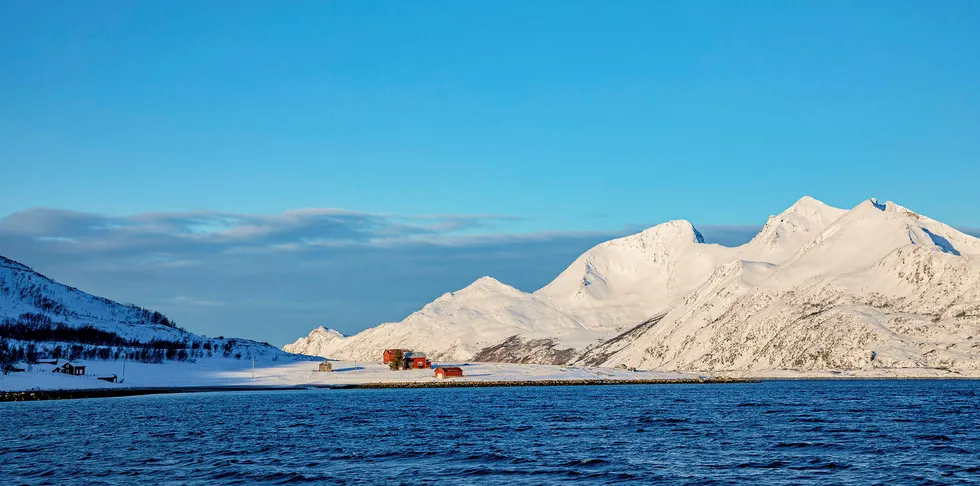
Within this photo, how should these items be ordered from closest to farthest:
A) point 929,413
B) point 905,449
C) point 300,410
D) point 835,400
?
point 905,449
point 929,413
point 300,410
point 835,400

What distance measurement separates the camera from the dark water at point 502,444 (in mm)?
65125

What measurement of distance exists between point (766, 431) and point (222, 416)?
72.6m

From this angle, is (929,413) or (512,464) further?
(929,413)

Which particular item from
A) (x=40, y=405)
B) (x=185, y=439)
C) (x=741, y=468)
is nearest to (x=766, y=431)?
(x=741, y=468)

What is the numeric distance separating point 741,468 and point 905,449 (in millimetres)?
19167

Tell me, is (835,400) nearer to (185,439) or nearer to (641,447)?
(641,447)

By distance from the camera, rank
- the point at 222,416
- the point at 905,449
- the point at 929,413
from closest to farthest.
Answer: the point at 905,449, the point at 929,413, the point at 222,416

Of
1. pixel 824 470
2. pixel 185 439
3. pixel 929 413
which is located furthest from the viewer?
pixel 929 413

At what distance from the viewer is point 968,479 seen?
6019cm

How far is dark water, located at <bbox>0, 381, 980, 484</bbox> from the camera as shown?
65.1m

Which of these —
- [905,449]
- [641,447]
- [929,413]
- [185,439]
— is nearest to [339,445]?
[185,439]

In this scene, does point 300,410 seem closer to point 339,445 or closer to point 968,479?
point 339,445

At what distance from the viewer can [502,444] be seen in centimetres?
8525

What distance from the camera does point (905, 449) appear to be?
7700 centimetres
